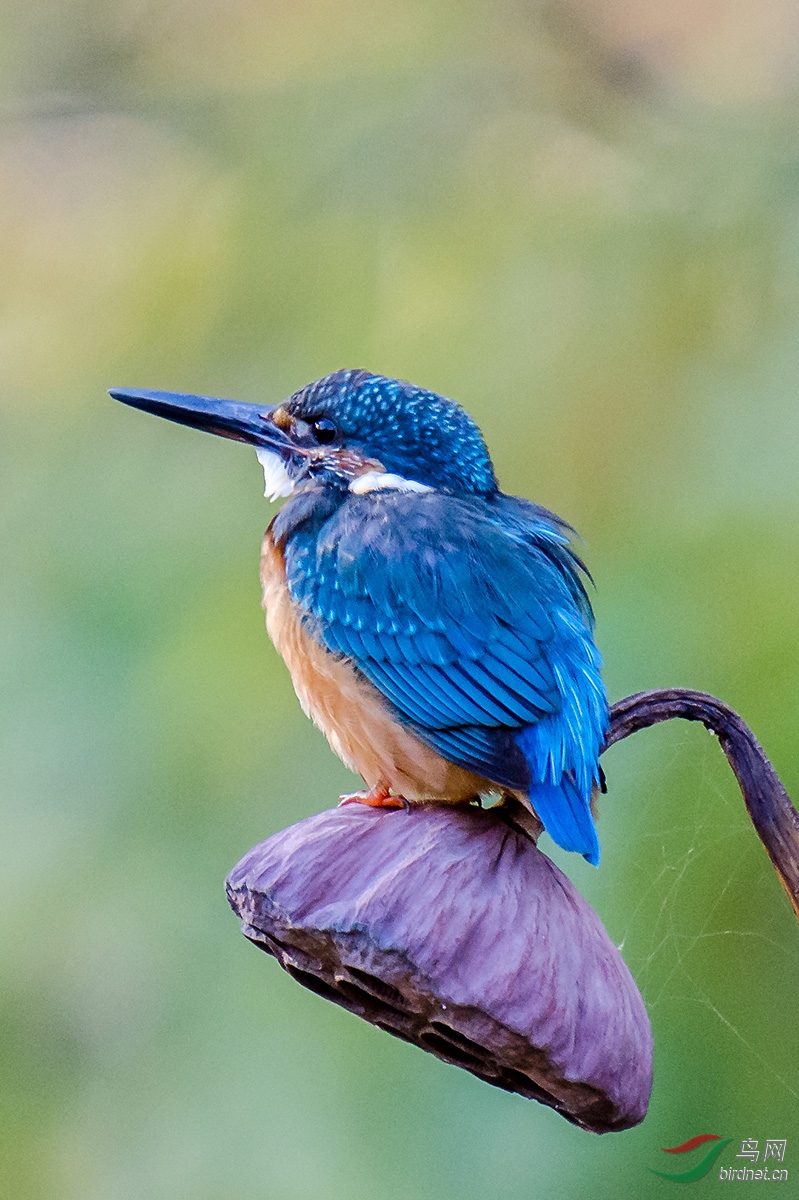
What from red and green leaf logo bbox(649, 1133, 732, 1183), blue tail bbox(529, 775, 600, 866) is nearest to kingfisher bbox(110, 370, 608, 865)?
blue tail bbox(529, 775, 600, 866)

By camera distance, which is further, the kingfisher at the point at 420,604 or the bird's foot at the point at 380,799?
the bird's foot at the point at 380,799

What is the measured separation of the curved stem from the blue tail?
10cm

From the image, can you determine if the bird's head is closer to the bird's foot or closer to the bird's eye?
the bird's eye

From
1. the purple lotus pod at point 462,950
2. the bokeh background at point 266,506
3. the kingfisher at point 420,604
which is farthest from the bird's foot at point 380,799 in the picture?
the bokeh background at point 266,506

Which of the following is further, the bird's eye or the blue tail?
the bird's eye

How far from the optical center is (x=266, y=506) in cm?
187

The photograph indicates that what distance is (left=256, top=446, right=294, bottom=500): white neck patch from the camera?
1.23 metres

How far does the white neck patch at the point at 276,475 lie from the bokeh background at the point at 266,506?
577 mm

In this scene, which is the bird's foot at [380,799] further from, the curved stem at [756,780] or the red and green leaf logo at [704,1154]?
the red and green leaf logo at [704,1154]

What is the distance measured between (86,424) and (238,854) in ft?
2.25

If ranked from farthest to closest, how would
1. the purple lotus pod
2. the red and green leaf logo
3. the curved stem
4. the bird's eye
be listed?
the red and green leaf logo → the bird's eye → the curved stem → the purple lotus pod

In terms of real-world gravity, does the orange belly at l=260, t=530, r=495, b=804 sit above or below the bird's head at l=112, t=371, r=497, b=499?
below

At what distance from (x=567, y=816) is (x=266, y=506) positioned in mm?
989

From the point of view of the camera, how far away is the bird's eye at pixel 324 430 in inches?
47.4
